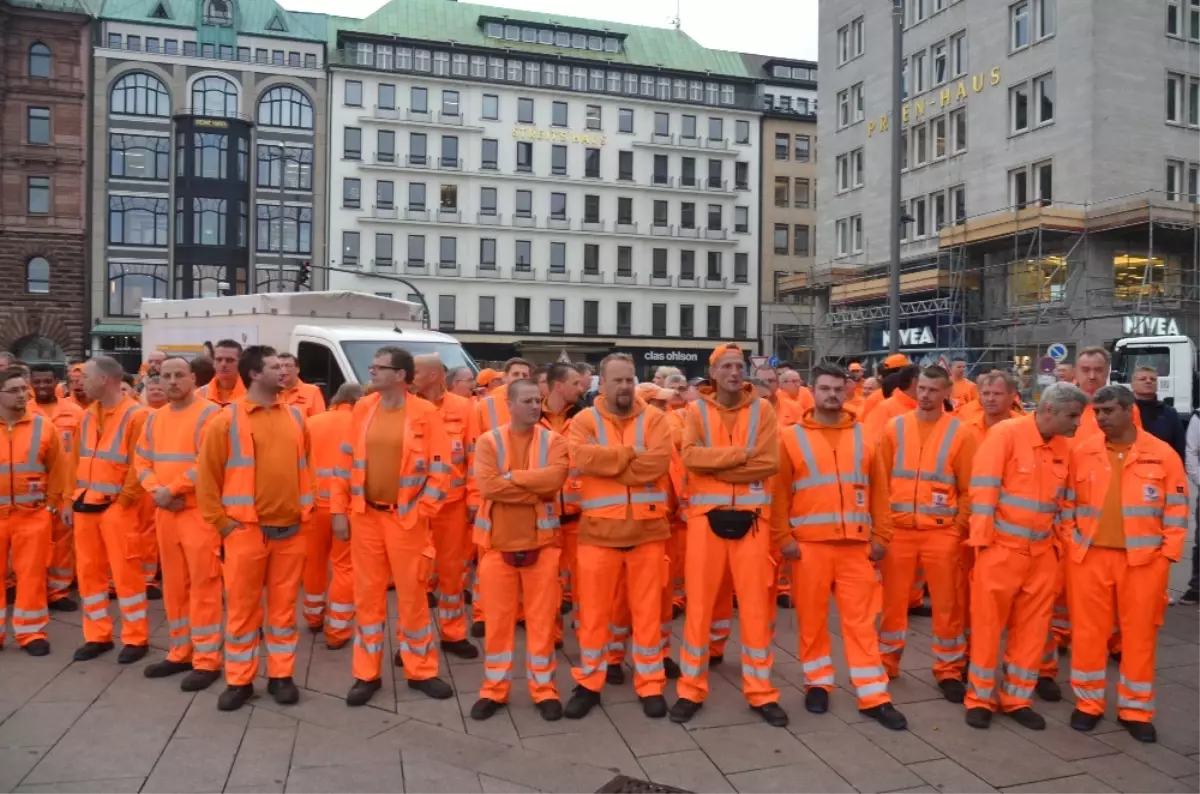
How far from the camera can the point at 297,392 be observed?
30.5ft

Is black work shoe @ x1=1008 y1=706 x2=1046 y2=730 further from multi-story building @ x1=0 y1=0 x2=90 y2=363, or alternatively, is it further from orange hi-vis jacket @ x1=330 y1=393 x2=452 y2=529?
multi-story building @ x1=0 y1=0 x2=90 y2=363

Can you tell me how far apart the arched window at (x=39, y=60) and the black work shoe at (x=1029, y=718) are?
51.7m

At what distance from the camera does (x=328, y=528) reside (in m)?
7.41

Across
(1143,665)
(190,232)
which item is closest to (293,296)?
(1143,665)

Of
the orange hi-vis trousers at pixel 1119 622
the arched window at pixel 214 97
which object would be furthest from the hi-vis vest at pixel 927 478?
the arched window at pixel 214 97

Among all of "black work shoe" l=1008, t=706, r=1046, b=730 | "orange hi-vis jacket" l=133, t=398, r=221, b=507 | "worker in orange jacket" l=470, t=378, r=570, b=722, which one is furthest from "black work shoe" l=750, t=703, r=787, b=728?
"orange hi-vis jacket" l=133, t=398, r=221, b=507

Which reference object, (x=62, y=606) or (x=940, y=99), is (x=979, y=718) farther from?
(x=940, y=99)

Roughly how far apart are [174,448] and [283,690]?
5.56 feet

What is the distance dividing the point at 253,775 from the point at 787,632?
13.8 feet

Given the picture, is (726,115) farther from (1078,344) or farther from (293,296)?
(293,296)

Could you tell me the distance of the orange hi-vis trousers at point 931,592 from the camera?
615 cm

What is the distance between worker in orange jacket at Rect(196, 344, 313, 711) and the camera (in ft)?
19.2

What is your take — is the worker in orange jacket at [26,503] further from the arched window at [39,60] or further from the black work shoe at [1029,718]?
the arched window at [39,60]

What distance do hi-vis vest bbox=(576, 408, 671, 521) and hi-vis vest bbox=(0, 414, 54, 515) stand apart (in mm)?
4032
